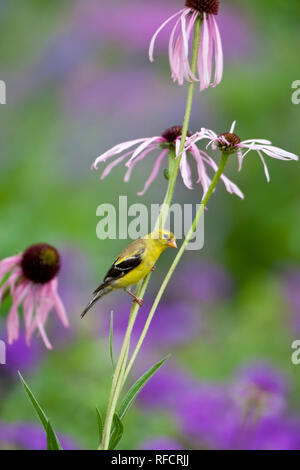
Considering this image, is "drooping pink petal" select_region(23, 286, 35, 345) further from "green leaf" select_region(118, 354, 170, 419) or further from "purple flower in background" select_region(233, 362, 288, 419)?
"purple flower in background" select_region(233, 362, 288, 419)

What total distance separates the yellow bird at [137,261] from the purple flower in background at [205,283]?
1.69 m

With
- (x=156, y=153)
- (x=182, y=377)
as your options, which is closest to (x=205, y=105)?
(x=156, y=153)

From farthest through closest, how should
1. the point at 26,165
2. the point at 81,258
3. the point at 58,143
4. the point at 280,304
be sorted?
the point at 58,143
the point at 26,165
the point at 280,304
the point at 81,258

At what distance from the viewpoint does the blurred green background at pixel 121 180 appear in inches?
61.4

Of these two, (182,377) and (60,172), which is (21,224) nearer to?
(182,377)

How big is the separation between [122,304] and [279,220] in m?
0.77

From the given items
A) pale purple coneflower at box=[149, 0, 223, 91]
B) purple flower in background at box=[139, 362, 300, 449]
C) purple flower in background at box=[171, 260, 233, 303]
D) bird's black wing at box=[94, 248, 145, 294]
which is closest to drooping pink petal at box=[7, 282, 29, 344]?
bird's black wing at box=[94, 248, 145, 294]

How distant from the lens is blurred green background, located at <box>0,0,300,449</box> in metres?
1.56

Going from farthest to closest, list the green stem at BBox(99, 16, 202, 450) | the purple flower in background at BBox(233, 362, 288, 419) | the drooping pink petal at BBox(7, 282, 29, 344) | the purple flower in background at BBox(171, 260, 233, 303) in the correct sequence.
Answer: the purple flower in background at BBox(171, 260, 233, 303) < the purple flower in background at BBox(233, 362, 288, 419) < the drooping pink petal at BBox(7, 282, 29, 344) < the green stem at BBox(99, 16, 202, 450)

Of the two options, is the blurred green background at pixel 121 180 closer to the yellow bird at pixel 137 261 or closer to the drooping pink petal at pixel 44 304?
the drooping pink petal at pixel 44 304

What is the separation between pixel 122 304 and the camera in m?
2.10

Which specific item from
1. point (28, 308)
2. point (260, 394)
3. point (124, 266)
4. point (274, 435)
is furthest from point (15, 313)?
point (274, 435)

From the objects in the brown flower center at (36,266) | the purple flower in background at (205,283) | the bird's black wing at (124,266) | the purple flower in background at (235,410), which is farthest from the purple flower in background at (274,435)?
the purple flower in background at (205,283)

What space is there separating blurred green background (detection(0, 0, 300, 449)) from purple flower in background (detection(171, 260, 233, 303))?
21 millimetres
